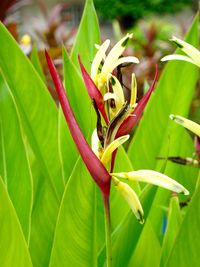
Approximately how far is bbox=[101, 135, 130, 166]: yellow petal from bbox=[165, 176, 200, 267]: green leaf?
10cm

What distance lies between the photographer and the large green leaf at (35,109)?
100 centimetres

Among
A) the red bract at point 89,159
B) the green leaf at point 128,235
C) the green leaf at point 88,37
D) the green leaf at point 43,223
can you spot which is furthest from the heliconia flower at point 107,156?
the green leaf at point 88,37

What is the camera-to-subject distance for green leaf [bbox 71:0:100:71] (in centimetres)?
116

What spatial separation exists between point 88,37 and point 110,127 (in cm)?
50

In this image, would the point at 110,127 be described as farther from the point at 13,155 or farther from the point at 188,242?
the point at 13,155

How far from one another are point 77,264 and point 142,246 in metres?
0.11

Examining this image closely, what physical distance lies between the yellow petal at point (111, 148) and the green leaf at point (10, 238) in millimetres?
107

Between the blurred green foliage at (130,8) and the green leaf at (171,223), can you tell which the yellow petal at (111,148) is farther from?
the blurred green foliage at (130,8)

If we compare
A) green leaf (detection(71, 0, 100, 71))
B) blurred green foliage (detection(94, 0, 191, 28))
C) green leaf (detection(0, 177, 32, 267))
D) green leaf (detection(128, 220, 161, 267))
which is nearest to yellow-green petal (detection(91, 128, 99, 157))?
green leaf (detection(0, 177, 32, 267))

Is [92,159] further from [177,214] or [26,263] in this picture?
[177,214]

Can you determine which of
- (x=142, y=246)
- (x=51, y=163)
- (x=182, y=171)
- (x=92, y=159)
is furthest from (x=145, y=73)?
(x=92, y=159)

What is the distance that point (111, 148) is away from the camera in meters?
0.69

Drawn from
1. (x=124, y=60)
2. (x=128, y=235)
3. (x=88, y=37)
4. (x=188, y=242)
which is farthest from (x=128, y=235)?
(x=88, y=37)

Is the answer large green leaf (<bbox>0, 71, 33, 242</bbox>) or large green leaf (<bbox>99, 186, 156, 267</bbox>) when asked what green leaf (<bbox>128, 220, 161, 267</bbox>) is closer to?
large green leaf (<bbox>99, 186, 156, 267</bbox>)
